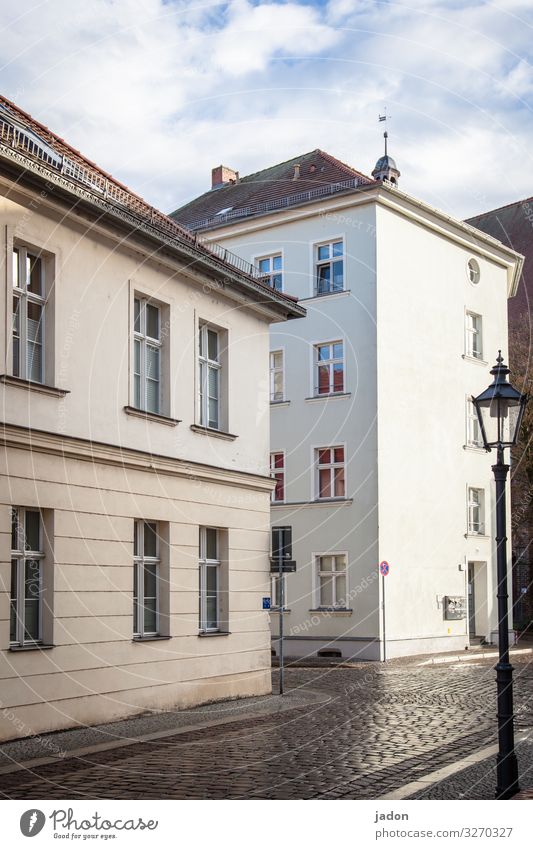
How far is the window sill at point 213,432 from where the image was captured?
17911 mm

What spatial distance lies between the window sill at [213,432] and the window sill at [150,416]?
0.54 metres

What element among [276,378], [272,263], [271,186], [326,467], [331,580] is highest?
[271,186]

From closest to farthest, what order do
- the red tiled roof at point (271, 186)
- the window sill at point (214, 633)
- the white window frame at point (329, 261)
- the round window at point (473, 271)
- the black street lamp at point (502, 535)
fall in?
1. the black street lamp at point (502, 535)
2. the window sill at point (214, 633)
3. the white window frame at point (329, 261)
4. the red tiled roof at point (271, 186)
5. the round window at point (473, 271)

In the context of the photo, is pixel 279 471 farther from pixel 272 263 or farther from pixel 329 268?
pixel 272 263

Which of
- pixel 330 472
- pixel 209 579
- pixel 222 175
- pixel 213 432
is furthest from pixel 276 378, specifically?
pixel 209 579

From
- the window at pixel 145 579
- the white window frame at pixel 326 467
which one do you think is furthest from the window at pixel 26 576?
the white window frame at pixel 326 467

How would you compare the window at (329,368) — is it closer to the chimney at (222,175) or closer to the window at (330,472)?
the window at (330,472)

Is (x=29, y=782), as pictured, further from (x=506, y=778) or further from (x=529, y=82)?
(x=529, y=82)

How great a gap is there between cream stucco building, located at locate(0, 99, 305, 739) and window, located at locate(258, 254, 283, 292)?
1123 centimetres

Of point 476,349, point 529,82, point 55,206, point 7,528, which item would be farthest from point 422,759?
point 476,349

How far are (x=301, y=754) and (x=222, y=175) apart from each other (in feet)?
95.4

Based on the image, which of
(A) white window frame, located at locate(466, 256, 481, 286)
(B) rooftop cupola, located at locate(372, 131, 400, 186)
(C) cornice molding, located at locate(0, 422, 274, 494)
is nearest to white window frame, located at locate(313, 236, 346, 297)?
(B) rooftop cupola, located at locate(372, 131, 400, 186)

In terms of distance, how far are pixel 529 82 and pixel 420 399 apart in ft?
72.8

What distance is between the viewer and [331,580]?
29703 mm
